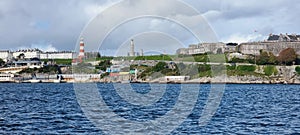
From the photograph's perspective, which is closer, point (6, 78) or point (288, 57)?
point (288, 57)

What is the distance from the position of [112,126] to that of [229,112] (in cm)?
1227

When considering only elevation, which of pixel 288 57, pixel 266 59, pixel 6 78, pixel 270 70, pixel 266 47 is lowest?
pixel 6 78

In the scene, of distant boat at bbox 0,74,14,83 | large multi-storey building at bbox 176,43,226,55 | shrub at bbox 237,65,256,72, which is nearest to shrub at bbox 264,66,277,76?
shrub at bbox 237,65,256,72

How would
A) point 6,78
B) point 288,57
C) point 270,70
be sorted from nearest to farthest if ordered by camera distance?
point 270,70
point 288,57
point 6,78

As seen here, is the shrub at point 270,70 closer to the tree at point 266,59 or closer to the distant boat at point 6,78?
the tree at point 266,59

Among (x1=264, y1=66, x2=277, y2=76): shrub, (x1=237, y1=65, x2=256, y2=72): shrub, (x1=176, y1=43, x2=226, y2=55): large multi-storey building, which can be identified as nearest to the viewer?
(x1=264, y1=66, x2=277, y2=76): shrub

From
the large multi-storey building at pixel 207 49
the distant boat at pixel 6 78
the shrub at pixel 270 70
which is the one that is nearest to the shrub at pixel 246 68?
the shrub at pixel 270 70

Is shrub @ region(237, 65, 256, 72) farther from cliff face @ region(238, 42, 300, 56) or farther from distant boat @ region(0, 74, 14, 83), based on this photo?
distant boat @ region(0, 74, 14, 83)

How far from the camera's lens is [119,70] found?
18238 cm

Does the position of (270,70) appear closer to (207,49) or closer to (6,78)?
(207,49)

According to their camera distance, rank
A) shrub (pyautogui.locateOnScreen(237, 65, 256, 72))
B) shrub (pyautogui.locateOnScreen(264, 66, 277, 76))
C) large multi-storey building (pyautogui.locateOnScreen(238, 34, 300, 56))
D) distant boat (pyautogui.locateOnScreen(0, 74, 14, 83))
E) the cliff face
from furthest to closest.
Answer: distant boat (pyautogui.locateOnScreen(0, 74, 14, 83)) → large multi-storey building (pyautogui.locateOnScreen(238, 34, 300, 56)) → the cliff face → shrub (pyautogui.locateOnScreen(237, 65, 256, 72)) → shrub (pyautogui.locateOnScreen(264, 66, 277, 76))

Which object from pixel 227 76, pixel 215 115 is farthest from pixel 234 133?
pixel 227 76

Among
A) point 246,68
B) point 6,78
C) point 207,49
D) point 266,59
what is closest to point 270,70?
point 246,68

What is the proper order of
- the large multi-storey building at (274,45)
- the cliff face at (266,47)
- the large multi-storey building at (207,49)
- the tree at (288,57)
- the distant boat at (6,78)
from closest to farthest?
the tree at (288,57)
the cliff face at (266,47)
the large multi-storey building at (274,45)
the distant boat at (6,78)
the large multi-storey building at (207,49)
